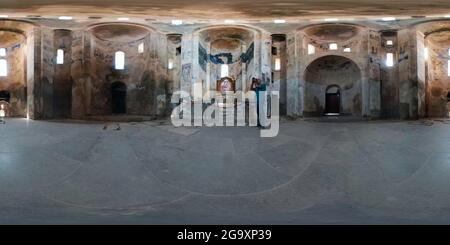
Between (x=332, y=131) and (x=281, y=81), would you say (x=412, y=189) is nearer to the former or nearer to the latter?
(x=332, y=131)

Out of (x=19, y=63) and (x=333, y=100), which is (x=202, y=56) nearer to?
(x=333, y=100)

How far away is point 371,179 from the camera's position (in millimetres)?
9352

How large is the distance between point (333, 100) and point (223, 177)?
18.2 metres

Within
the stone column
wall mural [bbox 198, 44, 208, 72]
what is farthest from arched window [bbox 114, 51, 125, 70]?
the stone column

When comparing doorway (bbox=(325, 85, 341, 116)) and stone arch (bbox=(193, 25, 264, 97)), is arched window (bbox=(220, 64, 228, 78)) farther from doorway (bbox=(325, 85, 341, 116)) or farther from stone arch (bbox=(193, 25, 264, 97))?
doorway (bbox=(325, 85, 341, 116))

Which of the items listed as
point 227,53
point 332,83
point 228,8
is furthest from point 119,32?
point 228,8

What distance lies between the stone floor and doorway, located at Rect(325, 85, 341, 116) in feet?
39.6

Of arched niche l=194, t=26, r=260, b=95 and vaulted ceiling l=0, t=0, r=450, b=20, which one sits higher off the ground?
arched niche l=194, t=26, r=260, b=95

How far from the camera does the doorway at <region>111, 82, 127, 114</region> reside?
2388 cm

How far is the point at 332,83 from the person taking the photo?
25750mm

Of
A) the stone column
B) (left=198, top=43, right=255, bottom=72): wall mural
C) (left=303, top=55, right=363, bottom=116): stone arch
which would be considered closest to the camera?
the stone column

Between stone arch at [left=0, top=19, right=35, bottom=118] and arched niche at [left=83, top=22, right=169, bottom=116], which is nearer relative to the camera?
stone arch at [left=0, top=19, right=35, bottom=118]
